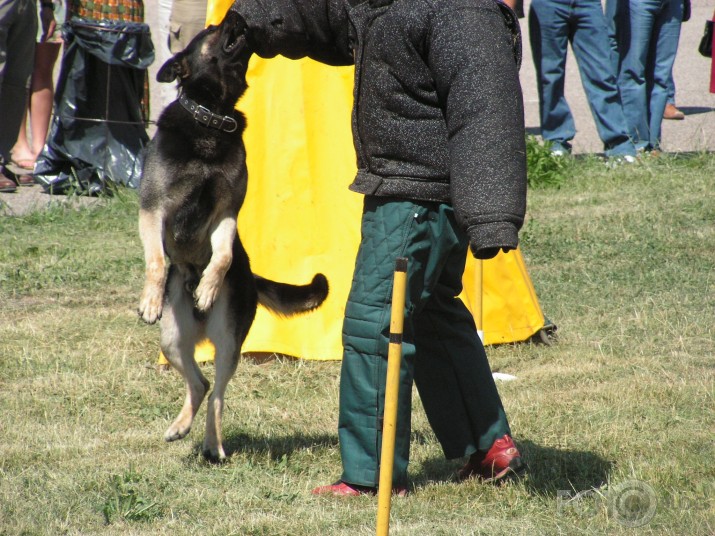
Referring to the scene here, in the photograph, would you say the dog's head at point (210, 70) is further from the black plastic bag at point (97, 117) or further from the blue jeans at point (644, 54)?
the blue jeans at point (644, 54)

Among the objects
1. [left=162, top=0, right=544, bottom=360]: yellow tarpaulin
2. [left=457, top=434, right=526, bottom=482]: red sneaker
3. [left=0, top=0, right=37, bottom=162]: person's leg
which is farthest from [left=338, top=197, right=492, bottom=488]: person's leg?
[left=0, top=0, right=37, bottom=162]: person's leg

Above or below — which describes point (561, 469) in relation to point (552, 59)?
below

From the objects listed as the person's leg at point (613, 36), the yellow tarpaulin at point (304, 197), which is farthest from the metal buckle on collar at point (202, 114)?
the person's leg at point (613, 36)

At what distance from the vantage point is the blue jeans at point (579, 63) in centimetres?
959

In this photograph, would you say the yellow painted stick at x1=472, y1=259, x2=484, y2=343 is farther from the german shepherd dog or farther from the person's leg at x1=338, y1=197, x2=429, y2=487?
the person's leg at x1=338, y1=197, x2=429, y2=487

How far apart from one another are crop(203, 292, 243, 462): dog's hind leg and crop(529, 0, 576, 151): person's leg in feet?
20.8

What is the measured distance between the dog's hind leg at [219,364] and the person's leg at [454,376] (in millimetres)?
808

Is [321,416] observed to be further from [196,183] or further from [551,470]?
[196,183]

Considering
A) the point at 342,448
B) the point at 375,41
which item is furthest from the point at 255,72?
the point at 342,448

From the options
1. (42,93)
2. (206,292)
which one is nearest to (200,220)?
(206,292)

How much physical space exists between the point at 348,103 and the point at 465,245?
2.11 metres

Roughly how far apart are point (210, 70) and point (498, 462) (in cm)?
187

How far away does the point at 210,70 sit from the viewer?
383 centimetres
